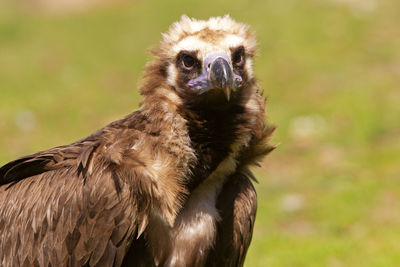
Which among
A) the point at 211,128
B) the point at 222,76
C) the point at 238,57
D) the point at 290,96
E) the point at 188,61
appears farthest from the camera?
the point at 290,96

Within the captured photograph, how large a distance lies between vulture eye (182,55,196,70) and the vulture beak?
4.4 inches

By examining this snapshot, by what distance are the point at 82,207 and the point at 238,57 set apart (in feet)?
5.03

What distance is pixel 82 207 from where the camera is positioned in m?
4.88

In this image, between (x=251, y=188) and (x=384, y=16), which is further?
(x=384, y=16)

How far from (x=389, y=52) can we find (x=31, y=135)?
8.90 meters

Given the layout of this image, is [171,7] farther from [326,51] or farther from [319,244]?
[319,244]

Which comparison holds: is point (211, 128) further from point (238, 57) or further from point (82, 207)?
point (82, 207)

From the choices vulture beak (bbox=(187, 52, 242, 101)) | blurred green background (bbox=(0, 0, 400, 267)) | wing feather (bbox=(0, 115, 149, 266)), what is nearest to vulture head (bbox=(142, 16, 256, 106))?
vulture beak (bbox=(187, 52, 242, 101))

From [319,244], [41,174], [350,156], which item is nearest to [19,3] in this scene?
[350,156]

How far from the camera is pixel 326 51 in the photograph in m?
19.1

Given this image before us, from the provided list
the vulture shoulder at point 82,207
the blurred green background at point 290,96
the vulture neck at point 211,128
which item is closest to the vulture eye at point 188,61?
the vulture neck at point 211,128

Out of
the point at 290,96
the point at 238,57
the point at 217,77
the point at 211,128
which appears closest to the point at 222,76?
the point at 217,77

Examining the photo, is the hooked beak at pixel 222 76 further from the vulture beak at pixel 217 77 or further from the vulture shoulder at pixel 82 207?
the vulture shoulder at pixel 82 207

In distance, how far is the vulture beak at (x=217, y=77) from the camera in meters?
4.88
